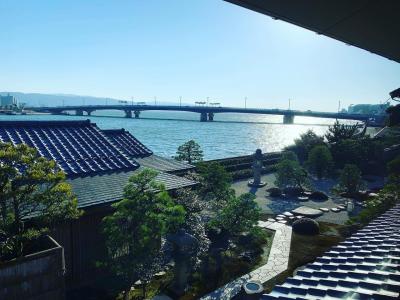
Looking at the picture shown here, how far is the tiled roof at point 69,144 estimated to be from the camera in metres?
14.6

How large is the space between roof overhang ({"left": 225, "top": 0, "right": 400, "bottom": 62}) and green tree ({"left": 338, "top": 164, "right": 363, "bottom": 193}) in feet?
83.0

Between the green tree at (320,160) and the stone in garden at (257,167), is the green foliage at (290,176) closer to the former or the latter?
the stone in garden at (257,167)

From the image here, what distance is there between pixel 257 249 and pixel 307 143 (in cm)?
3216

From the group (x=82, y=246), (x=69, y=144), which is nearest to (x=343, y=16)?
(x=82, y=246)

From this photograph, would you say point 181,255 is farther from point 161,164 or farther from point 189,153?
point 189,153

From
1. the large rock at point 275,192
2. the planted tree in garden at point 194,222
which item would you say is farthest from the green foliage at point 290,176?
the planted tree in garden at point 194,222

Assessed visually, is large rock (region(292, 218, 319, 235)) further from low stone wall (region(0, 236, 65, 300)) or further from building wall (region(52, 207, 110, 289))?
low stone wall (region(0, 236, 65, 300))

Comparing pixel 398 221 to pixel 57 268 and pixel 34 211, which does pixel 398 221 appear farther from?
pixel 34 211

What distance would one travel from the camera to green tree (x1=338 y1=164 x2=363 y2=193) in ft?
93.3

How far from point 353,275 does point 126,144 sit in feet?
56.5

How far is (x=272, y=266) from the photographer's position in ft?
50.2

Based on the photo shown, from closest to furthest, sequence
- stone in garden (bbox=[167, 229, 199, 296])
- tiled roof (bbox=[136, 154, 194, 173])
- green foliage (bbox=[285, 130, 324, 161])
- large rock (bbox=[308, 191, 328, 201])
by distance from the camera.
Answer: stone in garden (bbox=[167, 229, 199, 296]) → tiled roof (bbox=[136, 154, 194, 173]) → large rock (bbox=[308, 191, 328, 201]) → green foliage (bbox=[285, 130, 324, 161])

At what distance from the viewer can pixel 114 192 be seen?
12898 mm

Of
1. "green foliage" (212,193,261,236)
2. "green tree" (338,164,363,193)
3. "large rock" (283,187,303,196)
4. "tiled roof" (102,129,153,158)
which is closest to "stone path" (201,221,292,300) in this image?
"green foliage" (212,193,261,236)
